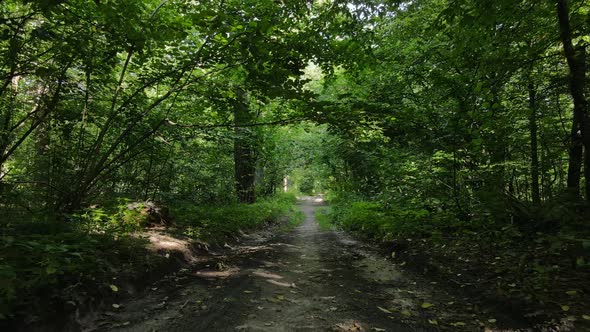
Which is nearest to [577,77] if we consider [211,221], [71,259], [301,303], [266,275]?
[301,303]

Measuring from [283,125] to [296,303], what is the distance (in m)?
3.37

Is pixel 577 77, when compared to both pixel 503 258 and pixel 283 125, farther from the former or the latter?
pixel 283 125

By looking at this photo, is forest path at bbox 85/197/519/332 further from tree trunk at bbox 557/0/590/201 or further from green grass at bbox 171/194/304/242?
tree trunk at bbox 557/0/590/201

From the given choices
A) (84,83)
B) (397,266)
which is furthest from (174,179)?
(397,266)

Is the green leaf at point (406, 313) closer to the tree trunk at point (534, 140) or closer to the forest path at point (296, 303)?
the forest path at point (296, 303)

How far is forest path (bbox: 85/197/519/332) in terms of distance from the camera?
11.5 ft

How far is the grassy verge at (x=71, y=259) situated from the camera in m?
2.97

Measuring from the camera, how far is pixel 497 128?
5.21 m

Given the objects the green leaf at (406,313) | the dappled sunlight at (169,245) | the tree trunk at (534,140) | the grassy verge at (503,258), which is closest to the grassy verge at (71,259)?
the dappled sunlight at (169,245)

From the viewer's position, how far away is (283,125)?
6.33 metres

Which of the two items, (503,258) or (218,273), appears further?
(218,273)

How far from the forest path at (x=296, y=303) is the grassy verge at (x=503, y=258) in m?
0.36

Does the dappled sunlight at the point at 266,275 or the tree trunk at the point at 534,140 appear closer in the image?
the dappled sunlight at the point at 266,275

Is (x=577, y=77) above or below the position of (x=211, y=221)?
above
